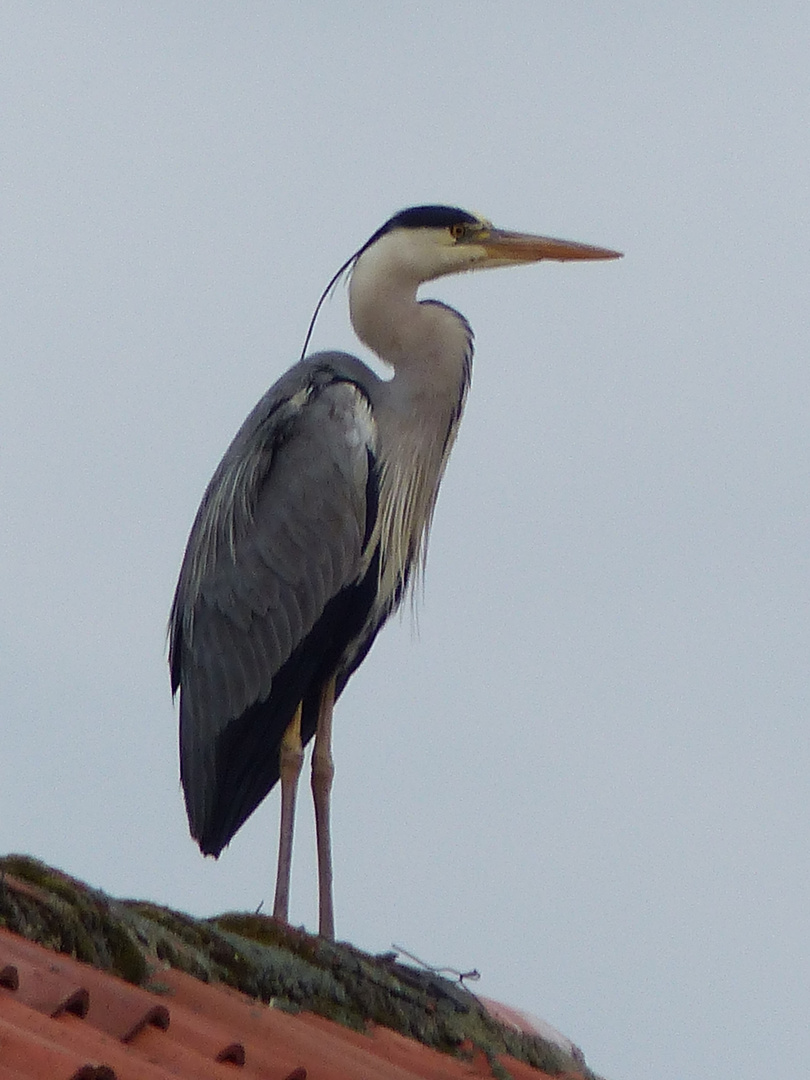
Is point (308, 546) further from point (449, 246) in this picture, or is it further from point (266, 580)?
point (449, 246)

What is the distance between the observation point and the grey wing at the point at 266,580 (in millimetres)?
5699

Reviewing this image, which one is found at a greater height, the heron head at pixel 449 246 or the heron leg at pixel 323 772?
the heron head at pixel 449 246

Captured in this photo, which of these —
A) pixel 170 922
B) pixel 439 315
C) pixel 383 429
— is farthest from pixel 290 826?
pixel 170 922

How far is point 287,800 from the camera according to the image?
5.50 metres

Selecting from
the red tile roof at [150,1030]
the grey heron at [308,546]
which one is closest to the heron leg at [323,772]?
the grey heron at [308,546]

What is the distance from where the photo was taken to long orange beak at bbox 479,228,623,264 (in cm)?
634

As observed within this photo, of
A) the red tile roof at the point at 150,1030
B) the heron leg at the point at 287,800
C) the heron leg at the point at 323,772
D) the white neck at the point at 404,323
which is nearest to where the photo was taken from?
the red tile roof at the point at 150,1030

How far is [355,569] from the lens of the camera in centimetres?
579

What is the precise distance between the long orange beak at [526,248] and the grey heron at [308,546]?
31 cm

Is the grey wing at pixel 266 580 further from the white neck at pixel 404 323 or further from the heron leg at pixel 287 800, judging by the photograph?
the white neck at pixel 404 323

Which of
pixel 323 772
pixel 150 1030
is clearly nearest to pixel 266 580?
pixel 323 772

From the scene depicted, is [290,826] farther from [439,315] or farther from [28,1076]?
[28,1076]

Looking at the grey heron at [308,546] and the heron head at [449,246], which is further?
the heron head at [449,246]

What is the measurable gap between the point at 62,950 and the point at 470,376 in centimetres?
354
